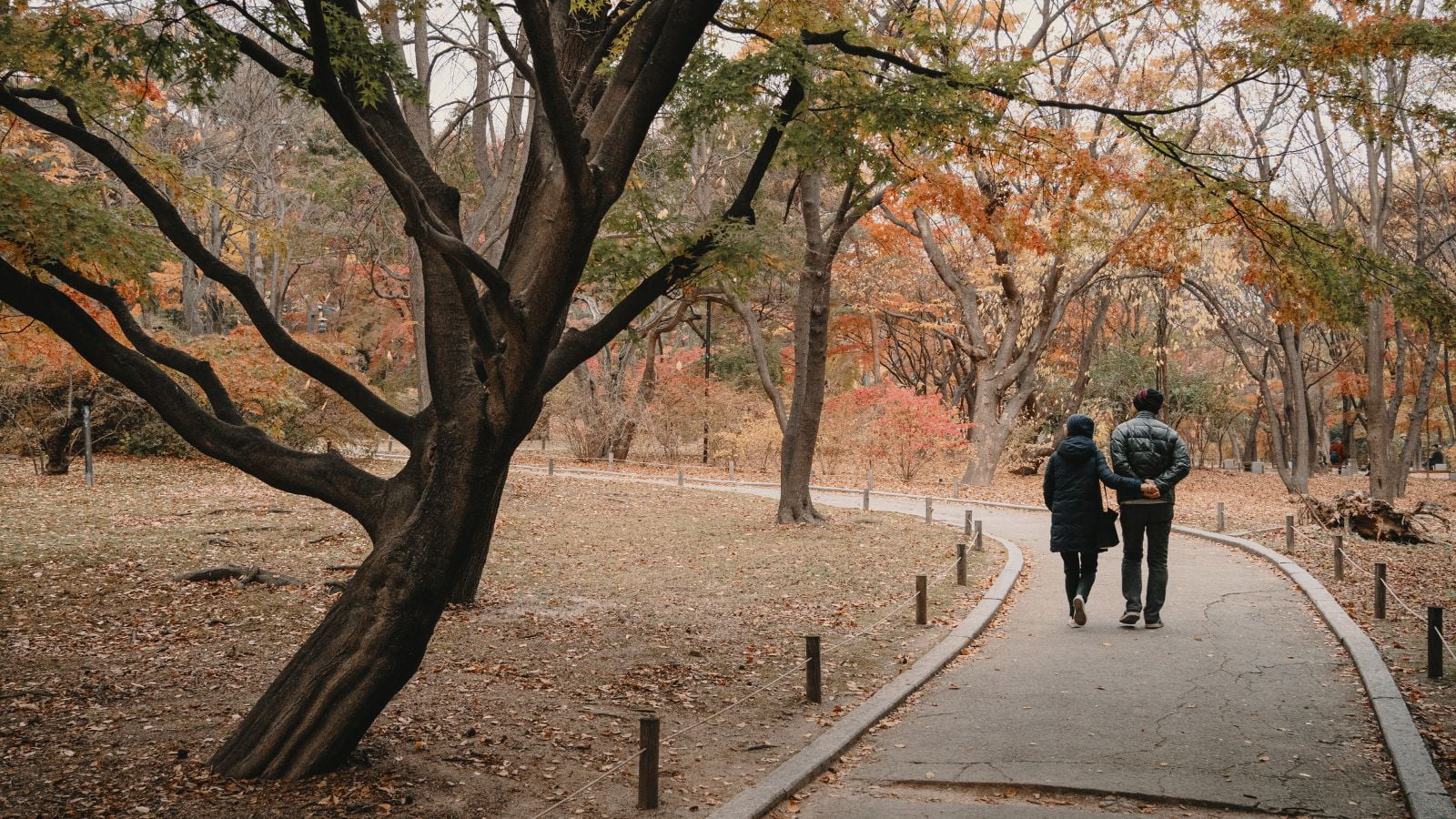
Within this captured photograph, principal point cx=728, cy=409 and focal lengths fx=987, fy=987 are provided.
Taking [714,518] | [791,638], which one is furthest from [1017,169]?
[714,518]

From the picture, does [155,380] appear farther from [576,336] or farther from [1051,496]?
[1051,496]

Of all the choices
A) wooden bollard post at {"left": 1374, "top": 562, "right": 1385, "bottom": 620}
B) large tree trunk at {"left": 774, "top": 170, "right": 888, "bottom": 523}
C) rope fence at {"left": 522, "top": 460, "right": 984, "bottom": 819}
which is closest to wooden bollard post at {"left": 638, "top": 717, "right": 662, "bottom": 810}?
rope fence at {"left": 522, "top": 460, "right": 984, "bottom": 819}

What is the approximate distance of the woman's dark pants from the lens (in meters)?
9.29

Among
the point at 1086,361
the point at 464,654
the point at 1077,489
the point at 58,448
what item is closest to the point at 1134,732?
the point at 1077,489

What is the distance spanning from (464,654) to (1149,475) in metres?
6.31

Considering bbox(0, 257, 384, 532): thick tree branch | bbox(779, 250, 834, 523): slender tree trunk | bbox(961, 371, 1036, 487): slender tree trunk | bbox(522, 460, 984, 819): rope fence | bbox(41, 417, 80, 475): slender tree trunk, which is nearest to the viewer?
bbox(522, 460, 984, 819): rope fence

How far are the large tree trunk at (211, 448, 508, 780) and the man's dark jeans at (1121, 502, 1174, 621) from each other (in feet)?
19.4

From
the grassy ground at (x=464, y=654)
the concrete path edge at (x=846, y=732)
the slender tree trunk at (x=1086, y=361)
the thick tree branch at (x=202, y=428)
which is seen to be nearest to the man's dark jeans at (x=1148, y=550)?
the concrete path edge at (x=846, y=732)

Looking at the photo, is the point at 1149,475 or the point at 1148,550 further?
the point at 1149,475

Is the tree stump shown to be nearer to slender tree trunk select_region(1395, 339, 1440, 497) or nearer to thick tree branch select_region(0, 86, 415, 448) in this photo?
slender tree trunk select_region(1395, 339, 1440, 497)

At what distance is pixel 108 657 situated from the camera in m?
8.09

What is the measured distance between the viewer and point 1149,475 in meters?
8.94

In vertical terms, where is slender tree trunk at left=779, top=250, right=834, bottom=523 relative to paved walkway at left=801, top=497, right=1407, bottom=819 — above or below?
above

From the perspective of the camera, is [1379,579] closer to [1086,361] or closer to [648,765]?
[648,765]
